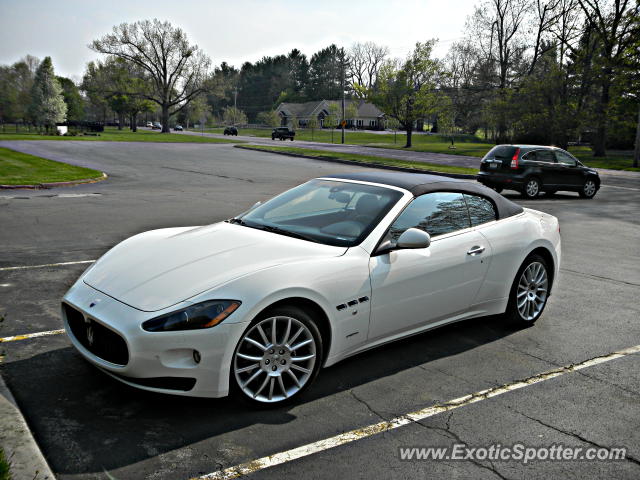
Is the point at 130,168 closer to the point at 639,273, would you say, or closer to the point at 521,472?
the point at 639,273

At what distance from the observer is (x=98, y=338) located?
12.0 ft

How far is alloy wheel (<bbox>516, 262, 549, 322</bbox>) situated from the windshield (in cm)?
171

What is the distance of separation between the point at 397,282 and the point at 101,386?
2237 mm

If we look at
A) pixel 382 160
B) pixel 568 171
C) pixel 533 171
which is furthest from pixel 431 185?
pixel 382 160

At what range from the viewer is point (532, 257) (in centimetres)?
554

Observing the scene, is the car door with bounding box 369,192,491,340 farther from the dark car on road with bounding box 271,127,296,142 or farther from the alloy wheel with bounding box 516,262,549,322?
the dark car on road with bounding box 271,127,296,142

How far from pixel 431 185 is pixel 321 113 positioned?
125 metres

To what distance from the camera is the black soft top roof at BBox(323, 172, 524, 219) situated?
491cm

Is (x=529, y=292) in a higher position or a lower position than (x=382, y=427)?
higher

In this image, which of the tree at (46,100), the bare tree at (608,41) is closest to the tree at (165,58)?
the tree at (46,100)

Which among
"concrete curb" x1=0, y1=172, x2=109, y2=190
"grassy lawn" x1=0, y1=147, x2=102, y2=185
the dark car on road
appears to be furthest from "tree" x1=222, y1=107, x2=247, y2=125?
"concrete curb" x1=0, y1=172, x2=109, y2=190

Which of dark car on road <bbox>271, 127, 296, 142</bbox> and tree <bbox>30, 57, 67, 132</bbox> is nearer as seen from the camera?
tree <bbox>30, 57, 67, 132</bbox>

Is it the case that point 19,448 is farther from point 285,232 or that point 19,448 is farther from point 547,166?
point 547,166

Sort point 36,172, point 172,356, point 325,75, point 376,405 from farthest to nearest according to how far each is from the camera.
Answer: point 325,75
point 36,172
point 376,405
point 172,356
